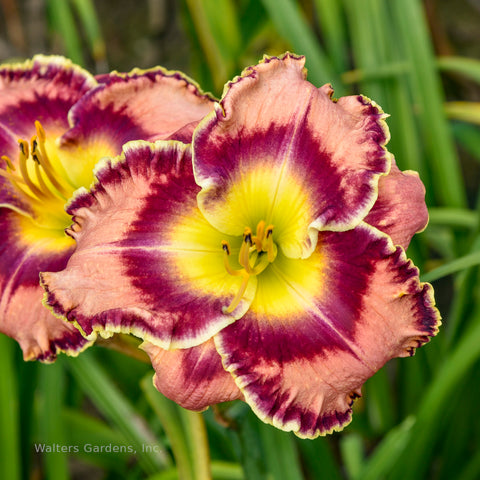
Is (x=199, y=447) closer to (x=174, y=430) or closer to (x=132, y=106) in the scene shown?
(x=174, y=430)

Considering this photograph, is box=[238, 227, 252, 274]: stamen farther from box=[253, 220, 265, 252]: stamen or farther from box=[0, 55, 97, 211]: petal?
box=[0, 55, 97, 211]: petal

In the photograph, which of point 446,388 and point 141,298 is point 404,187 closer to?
point 141,298

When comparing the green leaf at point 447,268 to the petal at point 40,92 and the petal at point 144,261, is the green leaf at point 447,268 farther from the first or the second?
the petal at point 40,92

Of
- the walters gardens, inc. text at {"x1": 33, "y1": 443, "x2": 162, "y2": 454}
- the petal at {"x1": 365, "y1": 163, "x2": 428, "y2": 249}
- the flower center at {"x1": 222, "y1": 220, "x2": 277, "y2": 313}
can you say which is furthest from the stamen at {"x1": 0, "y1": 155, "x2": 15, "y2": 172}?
the walters gardens, inc. text at {"x1": 33, "y1": 443, "x2": 162, "y2": 454}

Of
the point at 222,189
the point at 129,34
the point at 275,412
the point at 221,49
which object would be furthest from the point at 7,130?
the point at 129,34

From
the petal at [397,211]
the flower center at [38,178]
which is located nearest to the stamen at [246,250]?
the petal at [397,211]

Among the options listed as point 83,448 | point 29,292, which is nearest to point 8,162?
point 29,292

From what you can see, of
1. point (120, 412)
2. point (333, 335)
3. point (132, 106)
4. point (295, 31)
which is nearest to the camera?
point (333, 335)
